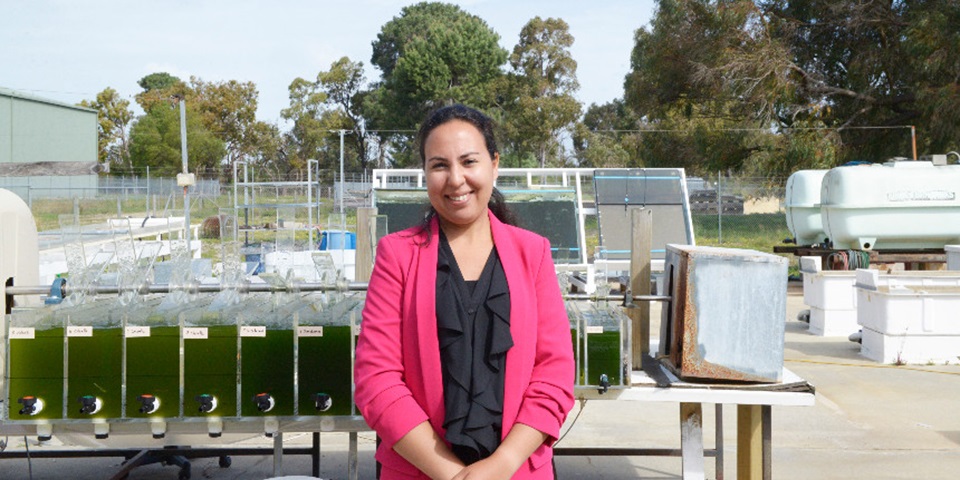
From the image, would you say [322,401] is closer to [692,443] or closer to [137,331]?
[137,331]

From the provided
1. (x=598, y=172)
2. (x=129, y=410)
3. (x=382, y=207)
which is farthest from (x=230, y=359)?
(x=598, y=172)

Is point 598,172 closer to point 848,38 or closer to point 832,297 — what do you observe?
point 832,297

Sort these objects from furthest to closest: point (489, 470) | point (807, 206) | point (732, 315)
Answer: point (807, 206)
point (732, 315)
point (489, 470)

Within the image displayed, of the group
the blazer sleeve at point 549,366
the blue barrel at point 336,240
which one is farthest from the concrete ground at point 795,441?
the blue barrel at point 336,240

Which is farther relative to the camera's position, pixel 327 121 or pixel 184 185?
pixel 327 121

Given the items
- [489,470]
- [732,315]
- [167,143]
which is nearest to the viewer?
[489,470]

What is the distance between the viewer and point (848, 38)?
1056 inches

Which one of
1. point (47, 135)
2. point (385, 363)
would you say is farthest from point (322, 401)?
point (47, 135)

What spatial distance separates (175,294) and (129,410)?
0.51 m

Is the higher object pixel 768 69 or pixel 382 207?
pixel 768 69

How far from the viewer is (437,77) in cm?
4734

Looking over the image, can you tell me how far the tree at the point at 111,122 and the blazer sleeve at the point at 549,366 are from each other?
55.9 m

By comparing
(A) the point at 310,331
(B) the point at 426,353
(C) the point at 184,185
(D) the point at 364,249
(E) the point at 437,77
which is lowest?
(A) the point at 310,331

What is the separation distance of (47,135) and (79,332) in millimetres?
49107
